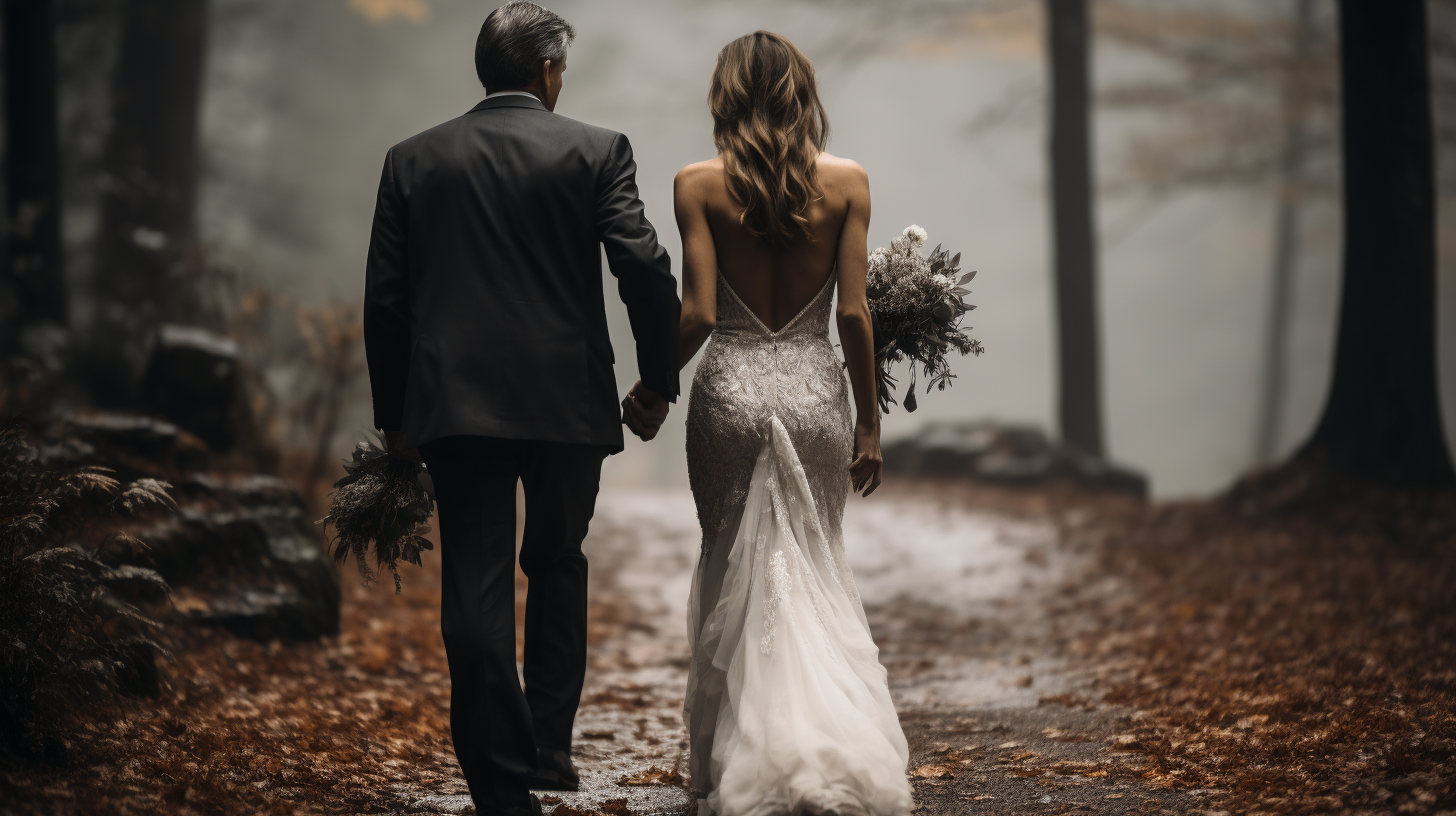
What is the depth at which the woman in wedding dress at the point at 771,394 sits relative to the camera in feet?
10.7

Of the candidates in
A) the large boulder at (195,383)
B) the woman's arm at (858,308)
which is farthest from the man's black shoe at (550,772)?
the large boulder at (195,383)

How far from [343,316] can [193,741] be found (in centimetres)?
493

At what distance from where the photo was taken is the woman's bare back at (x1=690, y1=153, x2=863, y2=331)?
3.40 metres

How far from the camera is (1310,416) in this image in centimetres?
3338

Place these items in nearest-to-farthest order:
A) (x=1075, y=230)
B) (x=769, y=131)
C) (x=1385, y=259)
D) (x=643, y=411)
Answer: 1. (x=769, y=131)
2. (x=643, y=411)
3. (x=1385, y=259)
4. (x=1075, y=230)

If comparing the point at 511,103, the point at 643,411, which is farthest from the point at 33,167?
the point at 643,411

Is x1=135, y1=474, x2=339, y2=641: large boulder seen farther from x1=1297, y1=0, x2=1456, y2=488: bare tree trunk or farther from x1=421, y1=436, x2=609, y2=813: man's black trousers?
x1=1297, y1=0, x2=1456, y2=488: bare tree trunk

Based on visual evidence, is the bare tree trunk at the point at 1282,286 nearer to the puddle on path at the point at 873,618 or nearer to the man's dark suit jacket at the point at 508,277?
the puddle on path at the point at 873,618

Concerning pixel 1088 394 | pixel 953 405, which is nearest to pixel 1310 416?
pixel 953 405

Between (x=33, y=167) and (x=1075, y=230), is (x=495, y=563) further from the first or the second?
(x=1075, y=230)

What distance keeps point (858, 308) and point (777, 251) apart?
327 mm

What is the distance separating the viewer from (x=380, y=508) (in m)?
3.68

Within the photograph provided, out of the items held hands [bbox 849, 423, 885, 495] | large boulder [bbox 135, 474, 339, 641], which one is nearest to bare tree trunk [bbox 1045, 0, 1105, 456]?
large boulder [bbox 135, 474, 339, 641]

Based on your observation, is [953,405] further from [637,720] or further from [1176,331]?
[637,720]
